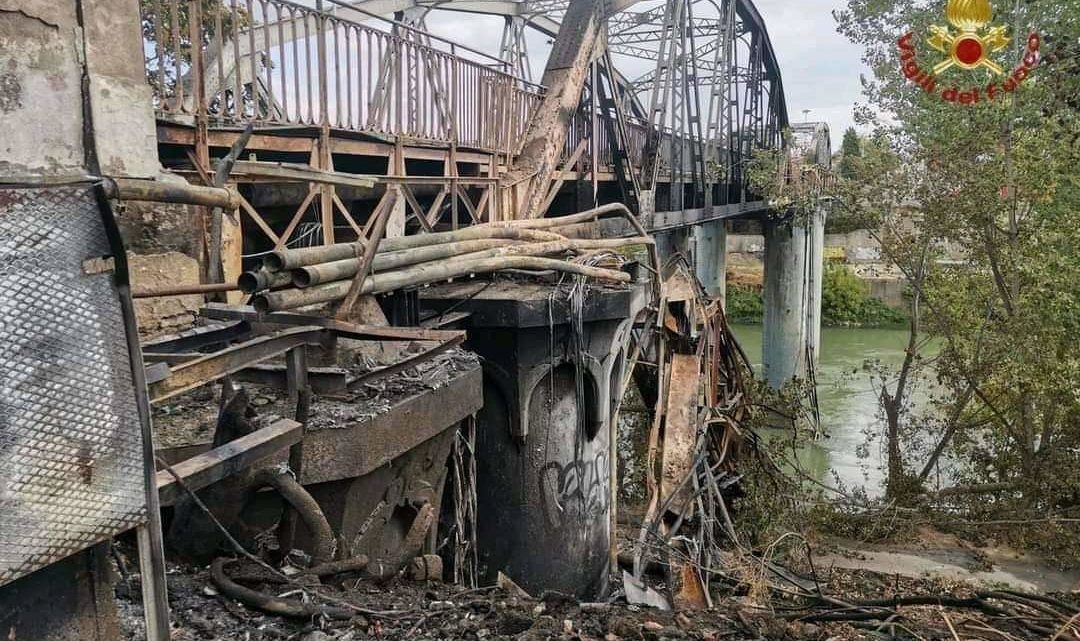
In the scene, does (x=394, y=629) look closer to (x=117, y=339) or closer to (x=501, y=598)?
(x=501, y=598)

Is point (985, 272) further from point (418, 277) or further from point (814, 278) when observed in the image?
point (814, 278)

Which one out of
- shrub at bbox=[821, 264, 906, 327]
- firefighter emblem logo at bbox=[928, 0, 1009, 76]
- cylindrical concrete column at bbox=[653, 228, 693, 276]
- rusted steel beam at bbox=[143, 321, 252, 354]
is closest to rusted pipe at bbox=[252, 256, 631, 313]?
rusted steel beam at bbox=[143, 321, 252, 354]

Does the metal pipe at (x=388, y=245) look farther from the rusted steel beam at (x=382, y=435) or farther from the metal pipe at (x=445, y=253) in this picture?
the rusted steel beam at (x=382, y=435)

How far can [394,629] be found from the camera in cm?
366

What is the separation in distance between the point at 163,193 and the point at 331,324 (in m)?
1.32

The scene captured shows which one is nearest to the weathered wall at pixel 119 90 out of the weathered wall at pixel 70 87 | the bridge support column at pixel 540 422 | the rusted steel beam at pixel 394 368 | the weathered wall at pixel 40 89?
the weathered wall at pixel 70 87

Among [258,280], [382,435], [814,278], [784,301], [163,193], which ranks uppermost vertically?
[163,193]

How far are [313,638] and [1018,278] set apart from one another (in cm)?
1207

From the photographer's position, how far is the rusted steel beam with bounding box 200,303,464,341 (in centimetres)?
396

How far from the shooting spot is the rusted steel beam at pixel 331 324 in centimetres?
396

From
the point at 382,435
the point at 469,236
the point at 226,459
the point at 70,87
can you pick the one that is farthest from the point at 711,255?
the point at 70,87

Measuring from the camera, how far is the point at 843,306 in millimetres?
38281

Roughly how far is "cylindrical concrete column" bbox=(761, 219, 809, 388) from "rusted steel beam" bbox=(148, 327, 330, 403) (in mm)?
23351

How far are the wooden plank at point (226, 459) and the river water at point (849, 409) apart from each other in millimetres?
13061
